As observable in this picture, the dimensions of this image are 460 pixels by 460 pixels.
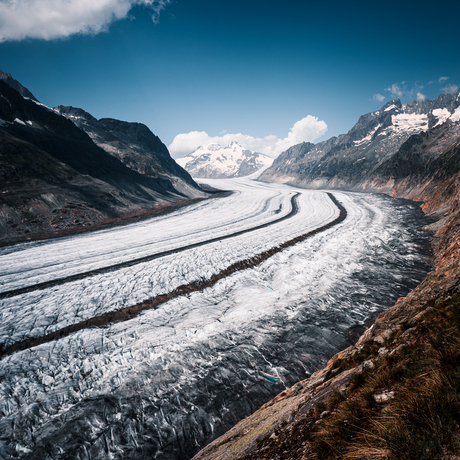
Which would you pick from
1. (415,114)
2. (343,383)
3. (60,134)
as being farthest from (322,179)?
(343,383)

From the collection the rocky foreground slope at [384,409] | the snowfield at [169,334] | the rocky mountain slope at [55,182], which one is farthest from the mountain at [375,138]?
the rocky foreground slope at [384,409]

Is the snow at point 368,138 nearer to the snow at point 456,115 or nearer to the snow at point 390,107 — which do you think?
the snow at point 390,107

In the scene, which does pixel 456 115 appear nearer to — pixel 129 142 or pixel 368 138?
pixel 368 138

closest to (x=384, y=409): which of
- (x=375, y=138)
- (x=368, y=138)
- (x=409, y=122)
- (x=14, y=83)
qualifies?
(x=14, y=83)

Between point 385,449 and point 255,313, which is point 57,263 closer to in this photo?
point 255,313

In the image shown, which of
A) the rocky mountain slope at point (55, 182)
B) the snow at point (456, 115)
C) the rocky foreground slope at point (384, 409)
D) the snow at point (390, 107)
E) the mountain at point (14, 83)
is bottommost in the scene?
the rocky foreground slope at point (384, 409)

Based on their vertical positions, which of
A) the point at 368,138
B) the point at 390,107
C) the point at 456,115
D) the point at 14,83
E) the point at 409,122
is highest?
the point at 390,107

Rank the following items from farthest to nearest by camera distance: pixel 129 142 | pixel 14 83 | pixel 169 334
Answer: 1. pixel 129 142
2. pixel 14 83
3. pixel 169 334
